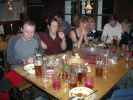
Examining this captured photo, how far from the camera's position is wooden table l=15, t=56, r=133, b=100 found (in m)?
1.96

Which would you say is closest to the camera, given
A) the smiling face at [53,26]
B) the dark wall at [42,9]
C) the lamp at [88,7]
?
the smiling face at [53,26]

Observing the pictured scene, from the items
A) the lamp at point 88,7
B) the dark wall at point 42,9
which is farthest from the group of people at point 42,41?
the dark wall at point 42,9

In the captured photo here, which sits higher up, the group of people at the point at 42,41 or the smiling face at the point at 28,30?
the smiling face at the point at 28,30

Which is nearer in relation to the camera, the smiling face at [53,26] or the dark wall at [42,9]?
the smiling face at [53,26]

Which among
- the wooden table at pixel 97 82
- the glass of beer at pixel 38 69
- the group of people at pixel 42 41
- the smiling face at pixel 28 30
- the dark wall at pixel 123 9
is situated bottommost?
the wooden table at pixel 97 82

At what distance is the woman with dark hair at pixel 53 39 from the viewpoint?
329 centimetres

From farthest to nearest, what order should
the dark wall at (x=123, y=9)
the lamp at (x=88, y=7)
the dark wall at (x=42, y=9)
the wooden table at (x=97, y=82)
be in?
the dark wall at (x=42, y=9), the lamp at (x=88, y=7), the dark wall at (x=123, y=9), the wooden table at (x=97, y=82)

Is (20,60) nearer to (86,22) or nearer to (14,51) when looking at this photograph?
(14,51)

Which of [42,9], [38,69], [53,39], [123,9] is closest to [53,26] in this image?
[53,39]

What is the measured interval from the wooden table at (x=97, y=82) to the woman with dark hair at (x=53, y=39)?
84 cm

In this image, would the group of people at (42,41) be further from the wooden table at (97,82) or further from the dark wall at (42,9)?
the dark wall at (42,9)

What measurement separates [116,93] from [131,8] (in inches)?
178

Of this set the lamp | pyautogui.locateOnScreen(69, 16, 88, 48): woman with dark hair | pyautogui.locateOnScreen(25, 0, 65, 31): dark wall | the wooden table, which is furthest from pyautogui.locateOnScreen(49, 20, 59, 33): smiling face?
pyautogui.locateOnScreen(25, 0, 65, 31): dark wall

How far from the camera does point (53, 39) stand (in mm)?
3354
